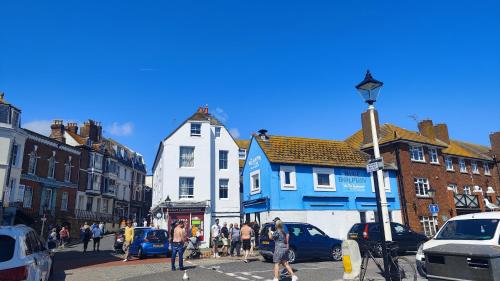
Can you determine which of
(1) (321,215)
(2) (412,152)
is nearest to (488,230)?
(1) (321,215)

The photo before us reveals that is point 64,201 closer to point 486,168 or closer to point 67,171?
point 67,171

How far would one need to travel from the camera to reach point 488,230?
8648 mm

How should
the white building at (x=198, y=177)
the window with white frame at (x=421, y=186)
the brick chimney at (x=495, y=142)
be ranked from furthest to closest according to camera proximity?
the brick chimney at (x=495, y=142) → the white building at (x=198, y=177) → the window with white frame at (x=421, y=186)

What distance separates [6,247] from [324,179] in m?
22.9

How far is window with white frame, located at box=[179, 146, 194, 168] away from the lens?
32.3 metres

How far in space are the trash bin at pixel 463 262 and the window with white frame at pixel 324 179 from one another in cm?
1935

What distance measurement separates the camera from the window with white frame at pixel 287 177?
2547 centimetres

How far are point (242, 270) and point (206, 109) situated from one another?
24.7 metres

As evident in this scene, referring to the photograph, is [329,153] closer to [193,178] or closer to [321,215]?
[321,215]

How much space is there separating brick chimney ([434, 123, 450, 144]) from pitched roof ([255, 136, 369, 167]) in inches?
444

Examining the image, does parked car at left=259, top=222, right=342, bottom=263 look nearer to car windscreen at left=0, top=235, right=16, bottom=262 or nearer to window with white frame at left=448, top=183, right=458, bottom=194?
car windscreen at left=0, top=235, right=16, bottom=262

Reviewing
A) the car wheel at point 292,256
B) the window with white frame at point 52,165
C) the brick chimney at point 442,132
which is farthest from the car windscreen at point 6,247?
the brick chimney at point 442,132

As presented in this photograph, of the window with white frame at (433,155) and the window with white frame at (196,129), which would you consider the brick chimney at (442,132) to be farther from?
the window with white frame at (196,129)

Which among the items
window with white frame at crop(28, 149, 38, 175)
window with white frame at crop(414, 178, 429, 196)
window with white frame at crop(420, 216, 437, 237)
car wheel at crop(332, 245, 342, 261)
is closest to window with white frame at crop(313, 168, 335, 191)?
window with white frame at crop(414, 178, 429, 196)
